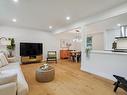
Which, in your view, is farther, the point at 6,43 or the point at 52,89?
the point at 6,43

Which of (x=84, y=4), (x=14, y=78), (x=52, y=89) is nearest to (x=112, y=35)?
(x=84, y=4)

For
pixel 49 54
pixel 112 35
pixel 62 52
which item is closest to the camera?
pixel 112 35

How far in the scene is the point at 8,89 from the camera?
4.80ft

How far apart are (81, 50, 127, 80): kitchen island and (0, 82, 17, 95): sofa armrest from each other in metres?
3.16

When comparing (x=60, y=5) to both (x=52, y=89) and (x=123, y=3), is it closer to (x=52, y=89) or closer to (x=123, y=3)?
(x=123, y=3)

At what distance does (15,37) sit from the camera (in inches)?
258

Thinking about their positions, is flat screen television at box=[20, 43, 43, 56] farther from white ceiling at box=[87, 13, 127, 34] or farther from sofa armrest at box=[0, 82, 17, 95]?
sofa armrest at box=[0, 82, 17, 95]

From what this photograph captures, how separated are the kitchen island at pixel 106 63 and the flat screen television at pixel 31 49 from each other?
146 inches

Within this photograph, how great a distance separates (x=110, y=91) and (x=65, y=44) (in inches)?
277

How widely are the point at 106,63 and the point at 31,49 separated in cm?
506

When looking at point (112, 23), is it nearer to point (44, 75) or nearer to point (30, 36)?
point (44, 75)

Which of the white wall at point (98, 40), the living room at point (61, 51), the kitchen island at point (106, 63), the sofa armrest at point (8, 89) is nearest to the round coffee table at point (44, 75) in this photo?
the living room at point (61, 51)

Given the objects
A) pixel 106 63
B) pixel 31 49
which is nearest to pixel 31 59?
pixel 31 49

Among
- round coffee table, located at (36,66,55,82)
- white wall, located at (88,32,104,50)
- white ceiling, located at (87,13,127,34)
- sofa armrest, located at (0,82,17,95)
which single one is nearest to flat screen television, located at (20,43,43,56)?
round coffee table, located at (36,66,55,82)
